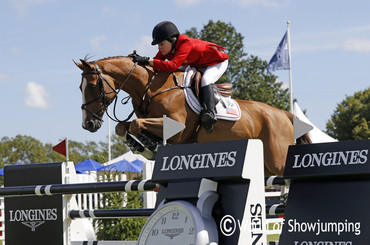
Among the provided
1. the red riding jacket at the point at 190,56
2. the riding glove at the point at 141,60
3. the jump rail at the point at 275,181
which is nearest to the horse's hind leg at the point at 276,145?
the red riding jacket at the point at 190,56

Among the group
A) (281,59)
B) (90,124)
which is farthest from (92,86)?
(281,59)

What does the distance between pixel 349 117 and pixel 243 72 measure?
10.6 metres

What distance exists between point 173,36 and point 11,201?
2.10m

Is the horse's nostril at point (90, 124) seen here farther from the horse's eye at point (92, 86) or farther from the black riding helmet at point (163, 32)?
the black riding helmet at point (163, 32)

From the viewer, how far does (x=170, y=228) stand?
2275 millimetres

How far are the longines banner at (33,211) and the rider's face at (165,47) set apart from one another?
5.64 ft

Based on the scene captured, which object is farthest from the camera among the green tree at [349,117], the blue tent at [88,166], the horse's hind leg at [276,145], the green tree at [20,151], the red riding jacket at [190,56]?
the green tree at [20,151]

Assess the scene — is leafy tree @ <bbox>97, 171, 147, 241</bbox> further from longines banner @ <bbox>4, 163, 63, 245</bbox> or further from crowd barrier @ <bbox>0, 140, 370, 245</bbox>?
crowd barrier @ <bbox>0, 140, 370, 245</bbox>

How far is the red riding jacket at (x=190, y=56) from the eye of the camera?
5.43 metres

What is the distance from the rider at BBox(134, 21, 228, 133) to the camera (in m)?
5.47

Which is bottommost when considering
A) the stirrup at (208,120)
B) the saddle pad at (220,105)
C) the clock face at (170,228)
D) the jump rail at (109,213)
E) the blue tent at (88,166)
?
the clock face at (170,228)

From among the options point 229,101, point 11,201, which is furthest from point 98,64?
point 11,201

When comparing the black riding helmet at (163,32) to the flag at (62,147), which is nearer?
the flag at (62,147)

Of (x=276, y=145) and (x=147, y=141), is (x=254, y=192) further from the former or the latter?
(x=276, y=145)
